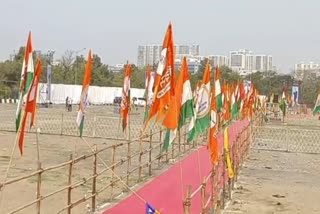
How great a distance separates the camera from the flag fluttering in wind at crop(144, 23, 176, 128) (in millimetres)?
6352

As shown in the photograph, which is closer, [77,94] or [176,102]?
[176,102]

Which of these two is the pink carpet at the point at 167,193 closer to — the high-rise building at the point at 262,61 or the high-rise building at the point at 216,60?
the high-rise building at the point at 216,60

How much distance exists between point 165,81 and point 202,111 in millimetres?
2567

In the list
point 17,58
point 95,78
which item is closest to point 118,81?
point 95,78

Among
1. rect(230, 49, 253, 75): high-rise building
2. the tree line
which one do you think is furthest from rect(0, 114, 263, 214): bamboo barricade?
rect(230, 49, 253, 75): high-rise building

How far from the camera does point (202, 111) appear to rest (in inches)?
350

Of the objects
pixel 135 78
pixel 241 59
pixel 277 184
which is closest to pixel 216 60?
pixel 277 184

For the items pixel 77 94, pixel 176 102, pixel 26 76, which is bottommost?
pixel 77 94

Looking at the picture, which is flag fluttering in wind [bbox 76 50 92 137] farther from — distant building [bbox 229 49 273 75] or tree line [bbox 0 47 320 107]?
distant building [bbox 229 49 273 75]

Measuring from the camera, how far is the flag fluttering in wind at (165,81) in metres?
6.35

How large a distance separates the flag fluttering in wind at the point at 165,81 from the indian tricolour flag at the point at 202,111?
7.12ft

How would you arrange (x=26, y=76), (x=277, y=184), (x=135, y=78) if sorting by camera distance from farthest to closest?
1. (x=135, y=78)
2. (x=277, y=184)
3. (x=26, y=76)

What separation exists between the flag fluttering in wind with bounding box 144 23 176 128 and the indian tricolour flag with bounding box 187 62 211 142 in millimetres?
2171

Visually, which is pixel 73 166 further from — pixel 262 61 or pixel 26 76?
pixel 262 61
